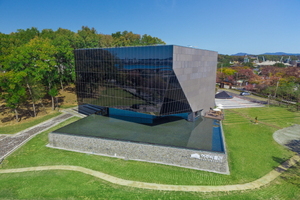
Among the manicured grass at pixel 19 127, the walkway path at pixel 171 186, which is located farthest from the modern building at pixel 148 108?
the manicured grass at pixel 19 127

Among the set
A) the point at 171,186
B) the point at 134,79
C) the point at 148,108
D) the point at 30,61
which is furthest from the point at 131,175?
the point at 30,61

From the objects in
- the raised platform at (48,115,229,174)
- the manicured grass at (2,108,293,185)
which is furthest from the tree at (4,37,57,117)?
the raised platform at (48,115,229,174)

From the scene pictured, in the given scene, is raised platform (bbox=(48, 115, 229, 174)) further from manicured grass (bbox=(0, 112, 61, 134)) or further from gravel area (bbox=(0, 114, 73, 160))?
manicured grass (bbox=(0, 112, 61, 134))

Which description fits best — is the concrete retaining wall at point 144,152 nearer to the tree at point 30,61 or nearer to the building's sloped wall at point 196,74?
the building's sloped wall at point 196,74

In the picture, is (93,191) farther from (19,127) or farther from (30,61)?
(30,61)

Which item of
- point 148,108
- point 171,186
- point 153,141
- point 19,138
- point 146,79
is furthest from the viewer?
point 19,138
